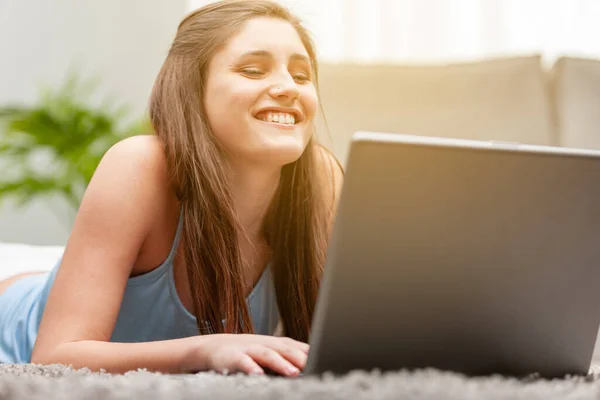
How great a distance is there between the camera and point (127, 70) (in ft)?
10.8

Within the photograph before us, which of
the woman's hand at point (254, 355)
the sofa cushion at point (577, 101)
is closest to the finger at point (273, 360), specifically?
the woman's hand at point (254, 355)

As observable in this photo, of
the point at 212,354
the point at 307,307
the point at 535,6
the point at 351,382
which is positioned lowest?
the point at 307,307

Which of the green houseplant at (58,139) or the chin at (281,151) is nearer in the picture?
the chin at (281,151)

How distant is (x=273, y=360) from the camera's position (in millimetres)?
749

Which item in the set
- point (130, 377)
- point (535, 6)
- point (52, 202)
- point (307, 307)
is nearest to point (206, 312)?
point (307, 307)

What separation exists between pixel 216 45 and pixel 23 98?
2.20 meters

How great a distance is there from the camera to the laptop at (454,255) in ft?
2.05

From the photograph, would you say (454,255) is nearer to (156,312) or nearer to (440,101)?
(156,312)

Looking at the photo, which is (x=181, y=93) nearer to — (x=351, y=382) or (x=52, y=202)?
(x=351, y=382)

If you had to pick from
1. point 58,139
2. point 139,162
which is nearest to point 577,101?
point 139,162

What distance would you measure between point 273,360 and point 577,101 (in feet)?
5.28

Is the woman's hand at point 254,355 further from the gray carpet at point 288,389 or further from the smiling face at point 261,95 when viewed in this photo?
the smiling face at point 261,95

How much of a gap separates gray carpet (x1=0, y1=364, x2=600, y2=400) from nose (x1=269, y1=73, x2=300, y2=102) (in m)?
0.73

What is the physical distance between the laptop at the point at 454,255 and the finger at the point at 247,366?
0.24 feet
